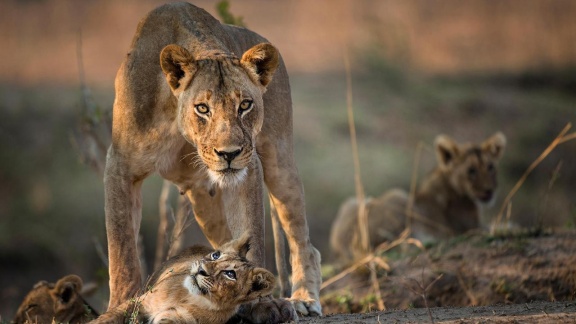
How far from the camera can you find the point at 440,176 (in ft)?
37.9

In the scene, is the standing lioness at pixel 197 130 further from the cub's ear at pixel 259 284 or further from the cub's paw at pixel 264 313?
the cub's ear at pixel 259 284

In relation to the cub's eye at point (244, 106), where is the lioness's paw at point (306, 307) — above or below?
below

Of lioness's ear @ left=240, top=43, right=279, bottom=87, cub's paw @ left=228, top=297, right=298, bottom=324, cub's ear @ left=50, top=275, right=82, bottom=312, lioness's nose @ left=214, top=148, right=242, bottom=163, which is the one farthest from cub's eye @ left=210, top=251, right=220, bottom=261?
cub's ear @ left=50, top=275, right=82, bottom=312

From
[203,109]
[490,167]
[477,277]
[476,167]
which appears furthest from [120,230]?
[490,167]

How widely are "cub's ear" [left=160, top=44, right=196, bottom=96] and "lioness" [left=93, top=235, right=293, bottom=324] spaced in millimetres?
896

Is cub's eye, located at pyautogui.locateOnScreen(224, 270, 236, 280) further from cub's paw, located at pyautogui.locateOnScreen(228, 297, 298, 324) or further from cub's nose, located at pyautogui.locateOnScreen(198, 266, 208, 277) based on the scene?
cub's paw, located at pyautogui.locateOnScreen(228, 297, 298, 324)

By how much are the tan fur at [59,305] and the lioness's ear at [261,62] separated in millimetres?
1917

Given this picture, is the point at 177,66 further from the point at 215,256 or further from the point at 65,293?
the point at 65,293

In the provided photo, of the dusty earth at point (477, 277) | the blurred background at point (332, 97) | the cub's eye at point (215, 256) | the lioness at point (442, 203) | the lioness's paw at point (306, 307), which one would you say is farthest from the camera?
the blurred background at point (332, 97)

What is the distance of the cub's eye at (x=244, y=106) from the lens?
17.0 feet

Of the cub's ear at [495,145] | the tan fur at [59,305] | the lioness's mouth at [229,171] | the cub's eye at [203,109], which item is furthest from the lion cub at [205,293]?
the cub's ear at [495,145]

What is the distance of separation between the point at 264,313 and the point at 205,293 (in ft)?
1.41

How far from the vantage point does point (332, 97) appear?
16641 mm

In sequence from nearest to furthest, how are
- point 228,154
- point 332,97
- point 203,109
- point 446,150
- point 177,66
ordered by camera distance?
point 228,154 → point 203,109 → point 177,66 → point 446,150 → point 332,97
